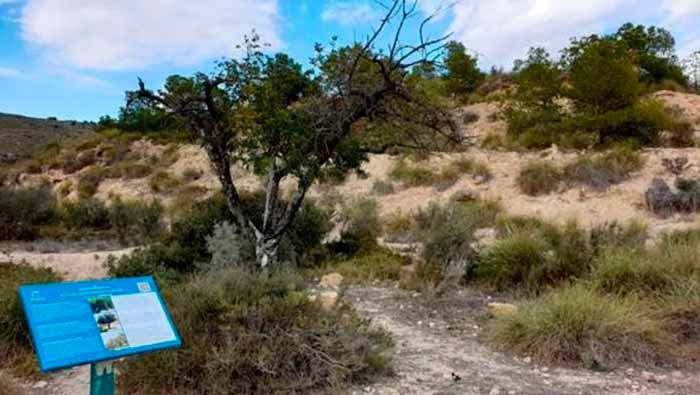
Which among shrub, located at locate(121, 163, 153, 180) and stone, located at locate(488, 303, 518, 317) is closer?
stone, located at locate(488, 303, 518, 317)

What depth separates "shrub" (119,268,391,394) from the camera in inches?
176

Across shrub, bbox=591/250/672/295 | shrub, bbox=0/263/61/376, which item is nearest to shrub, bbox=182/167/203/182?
shrub, bbox=0/263/61/376

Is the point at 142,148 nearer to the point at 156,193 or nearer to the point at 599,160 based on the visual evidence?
the point at 156,193

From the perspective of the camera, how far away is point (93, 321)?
3.27 metres

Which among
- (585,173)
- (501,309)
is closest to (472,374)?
(501,309)

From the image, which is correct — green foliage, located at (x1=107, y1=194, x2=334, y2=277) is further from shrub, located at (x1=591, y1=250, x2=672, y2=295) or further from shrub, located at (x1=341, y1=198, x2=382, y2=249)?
shrub, located at (x1=591, y1=250, x2=672, y2=295)

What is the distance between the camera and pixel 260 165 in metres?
8.79

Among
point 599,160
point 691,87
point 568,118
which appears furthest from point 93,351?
point 691,87

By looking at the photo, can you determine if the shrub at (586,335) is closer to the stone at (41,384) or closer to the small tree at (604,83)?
the stone at (41,384)

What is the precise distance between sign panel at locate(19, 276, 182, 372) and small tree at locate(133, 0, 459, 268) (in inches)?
181

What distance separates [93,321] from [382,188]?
1663 centimetres

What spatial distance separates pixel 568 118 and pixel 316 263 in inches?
590

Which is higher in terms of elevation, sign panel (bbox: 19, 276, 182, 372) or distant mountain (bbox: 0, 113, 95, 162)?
distant mountain (bbox: 0, 113, 95, 162)

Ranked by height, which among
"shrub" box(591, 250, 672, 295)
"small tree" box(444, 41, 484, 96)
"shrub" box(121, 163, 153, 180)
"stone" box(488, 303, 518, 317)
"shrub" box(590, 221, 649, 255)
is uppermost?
"small tree" box(444, 41, 484, 96)
